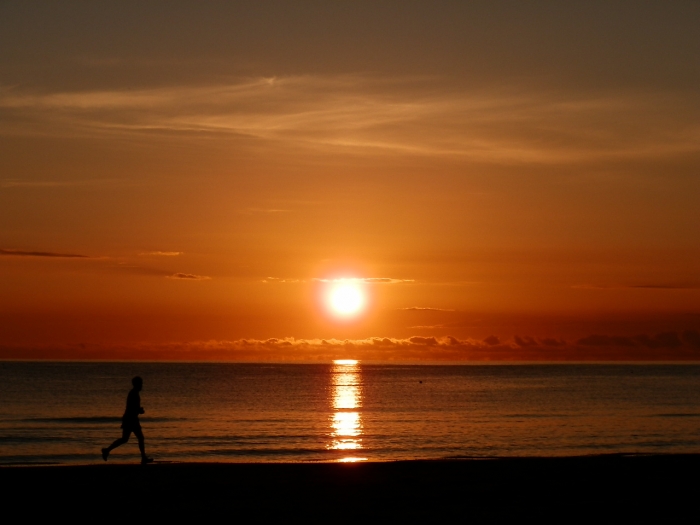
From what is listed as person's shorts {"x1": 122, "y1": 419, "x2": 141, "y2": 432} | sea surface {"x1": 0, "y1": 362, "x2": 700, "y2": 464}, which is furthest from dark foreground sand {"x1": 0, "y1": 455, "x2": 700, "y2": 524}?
sea surface {"x1": 0, "y1": 362, "x2": 700, "y2": 464}

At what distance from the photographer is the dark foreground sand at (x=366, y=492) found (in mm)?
15211

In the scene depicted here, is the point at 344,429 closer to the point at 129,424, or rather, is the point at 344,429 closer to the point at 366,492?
the point at 129,424

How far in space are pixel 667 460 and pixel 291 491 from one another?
504 inches

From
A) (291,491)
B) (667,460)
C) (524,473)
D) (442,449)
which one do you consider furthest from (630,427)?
(291,491)

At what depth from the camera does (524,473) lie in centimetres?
2122

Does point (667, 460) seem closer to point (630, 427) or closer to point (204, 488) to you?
point (204, 488)

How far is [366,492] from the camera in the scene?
58.8ft

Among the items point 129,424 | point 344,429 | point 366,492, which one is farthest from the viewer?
point 344,429

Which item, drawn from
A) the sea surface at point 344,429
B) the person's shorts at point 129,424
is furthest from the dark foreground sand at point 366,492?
the sea surface at point 344,429

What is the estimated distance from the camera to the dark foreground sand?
15211mm

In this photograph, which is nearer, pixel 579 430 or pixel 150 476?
pixel 150 476

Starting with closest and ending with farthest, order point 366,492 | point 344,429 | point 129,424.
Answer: point 366,492 < point 129,424 < point 344,429

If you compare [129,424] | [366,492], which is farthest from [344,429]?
[366,492]

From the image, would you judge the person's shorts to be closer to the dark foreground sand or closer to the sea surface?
the dark foreground sand
